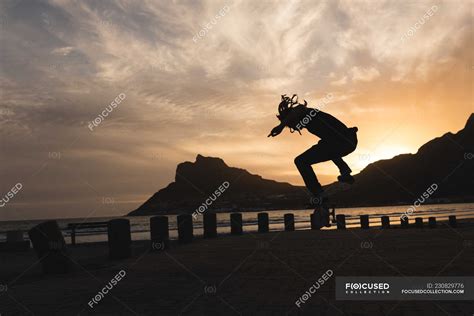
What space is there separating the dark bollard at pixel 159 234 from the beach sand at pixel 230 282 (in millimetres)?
3190

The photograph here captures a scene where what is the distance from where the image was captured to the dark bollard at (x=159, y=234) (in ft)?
69.0

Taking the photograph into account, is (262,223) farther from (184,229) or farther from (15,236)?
(15,236)

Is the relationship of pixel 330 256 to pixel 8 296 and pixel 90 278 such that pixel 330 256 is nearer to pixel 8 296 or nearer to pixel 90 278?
pixel 90 278

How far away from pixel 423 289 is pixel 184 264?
8290 millimetres

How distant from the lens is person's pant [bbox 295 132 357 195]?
884cm

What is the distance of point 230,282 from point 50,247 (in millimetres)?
6520

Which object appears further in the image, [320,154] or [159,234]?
[159,234]

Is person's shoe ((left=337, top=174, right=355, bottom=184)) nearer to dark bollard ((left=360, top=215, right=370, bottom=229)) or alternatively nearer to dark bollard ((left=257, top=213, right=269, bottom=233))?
dark bollard ((left=257, top=213, right=269, bottom=233))

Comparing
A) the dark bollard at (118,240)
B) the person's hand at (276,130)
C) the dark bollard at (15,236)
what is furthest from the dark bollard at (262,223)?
the person's hand at (276,130)

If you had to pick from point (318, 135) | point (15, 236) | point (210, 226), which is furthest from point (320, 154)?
point (15, 236)

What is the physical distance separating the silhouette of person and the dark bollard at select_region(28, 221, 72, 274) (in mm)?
8749

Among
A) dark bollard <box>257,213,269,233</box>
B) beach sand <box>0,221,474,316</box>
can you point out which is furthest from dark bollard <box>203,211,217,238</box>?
beach sand <box>0,221,474,316</box>

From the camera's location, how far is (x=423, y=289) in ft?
29.2

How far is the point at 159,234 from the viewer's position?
21.2 metres
